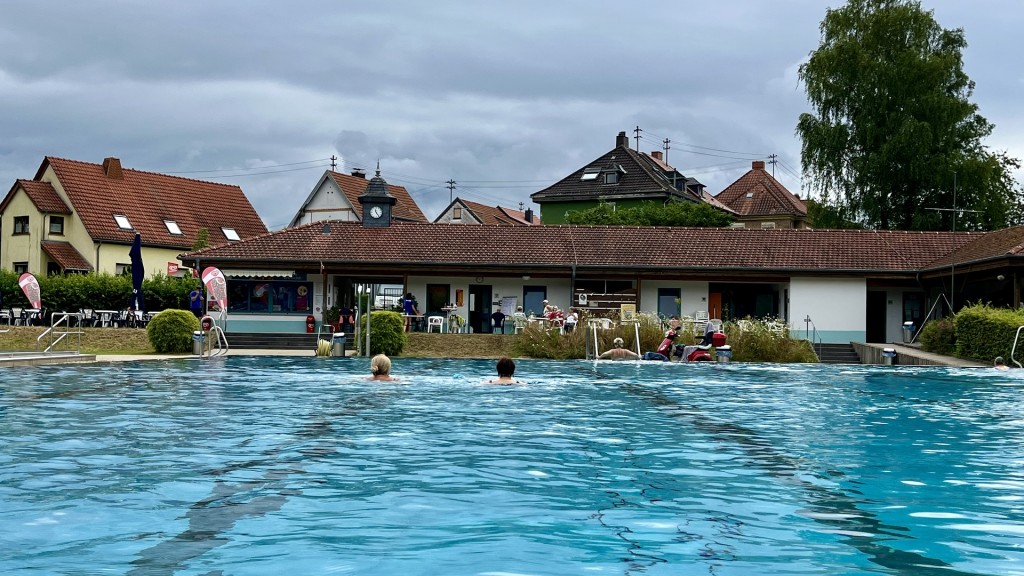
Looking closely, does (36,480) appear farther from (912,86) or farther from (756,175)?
(756,175)

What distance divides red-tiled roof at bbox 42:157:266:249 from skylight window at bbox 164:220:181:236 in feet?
0.72

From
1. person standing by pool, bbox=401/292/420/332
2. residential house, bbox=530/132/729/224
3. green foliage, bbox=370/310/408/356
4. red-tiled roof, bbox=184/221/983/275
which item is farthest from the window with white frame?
residential house, bbox=530/132/729/224

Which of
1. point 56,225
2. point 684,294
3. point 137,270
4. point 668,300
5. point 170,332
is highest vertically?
point 56,225

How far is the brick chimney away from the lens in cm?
5175

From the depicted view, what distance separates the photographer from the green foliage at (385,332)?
93.0 feet

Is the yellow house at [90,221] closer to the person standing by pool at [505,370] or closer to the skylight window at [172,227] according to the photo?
the skylight window at [172,227]

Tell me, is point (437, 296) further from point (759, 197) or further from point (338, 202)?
point (759, 197)

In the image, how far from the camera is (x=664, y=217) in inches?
2160

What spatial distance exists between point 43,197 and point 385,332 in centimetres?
2767

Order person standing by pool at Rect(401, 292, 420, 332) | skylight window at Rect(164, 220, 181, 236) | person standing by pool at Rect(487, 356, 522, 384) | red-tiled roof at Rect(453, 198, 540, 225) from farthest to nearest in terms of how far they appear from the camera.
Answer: red-tiled roof at Rect(453, 198, 540, 225) → skylight window at Rect(164, 220, 181, 236) → person standing by pool at Rect(401, 292, 420, 332) → person standing by pool at Rect(487, 356, 522, 384)

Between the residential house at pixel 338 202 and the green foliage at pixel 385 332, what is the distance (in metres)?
33.5

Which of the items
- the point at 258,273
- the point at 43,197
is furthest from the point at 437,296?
the point at 43,197

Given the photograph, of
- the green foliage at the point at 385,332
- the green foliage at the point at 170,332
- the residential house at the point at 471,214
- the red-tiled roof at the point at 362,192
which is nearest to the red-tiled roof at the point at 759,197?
the residential house at the point at 471,214

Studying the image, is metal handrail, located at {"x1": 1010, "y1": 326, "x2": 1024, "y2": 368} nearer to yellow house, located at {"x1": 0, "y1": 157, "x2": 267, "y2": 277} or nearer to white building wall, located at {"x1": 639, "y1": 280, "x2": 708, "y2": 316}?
white building wall, located at {"x1": 639, "y1": 280, "x2": 708, "y2": 316}
